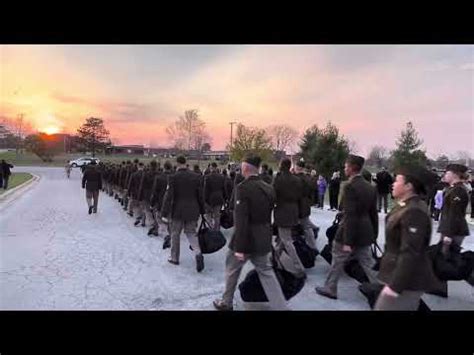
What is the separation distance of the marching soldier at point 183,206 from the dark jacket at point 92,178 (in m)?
7.25

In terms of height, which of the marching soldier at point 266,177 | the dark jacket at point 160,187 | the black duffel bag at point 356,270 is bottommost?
the black duffel bag at point 356,270

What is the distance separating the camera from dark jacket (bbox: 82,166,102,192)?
1373 cm

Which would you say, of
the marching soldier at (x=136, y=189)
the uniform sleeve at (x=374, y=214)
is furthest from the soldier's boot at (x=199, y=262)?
the marching soldier at (x=136, y=189)

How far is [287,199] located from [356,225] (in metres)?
1.81

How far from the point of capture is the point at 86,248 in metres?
8.69

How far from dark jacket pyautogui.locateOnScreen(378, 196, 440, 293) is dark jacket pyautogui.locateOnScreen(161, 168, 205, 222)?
14.1ft

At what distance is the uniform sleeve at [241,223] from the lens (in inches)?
189

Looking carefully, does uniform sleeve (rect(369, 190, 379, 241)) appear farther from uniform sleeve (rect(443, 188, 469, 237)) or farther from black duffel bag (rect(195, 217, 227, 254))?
black duffel bag (rect(195, 217, 227, 254))

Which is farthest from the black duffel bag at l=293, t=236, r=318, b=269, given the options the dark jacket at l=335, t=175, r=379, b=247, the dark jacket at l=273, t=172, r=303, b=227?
the dark jacket at l=335, t=175, r=379, b=247

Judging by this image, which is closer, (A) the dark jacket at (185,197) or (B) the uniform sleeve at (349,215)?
(B) the uniform sleeve at (349,215)

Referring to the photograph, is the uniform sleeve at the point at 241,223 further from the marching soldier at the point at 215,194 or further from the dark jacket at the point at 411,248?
the marching soldier at the point at 215,194
